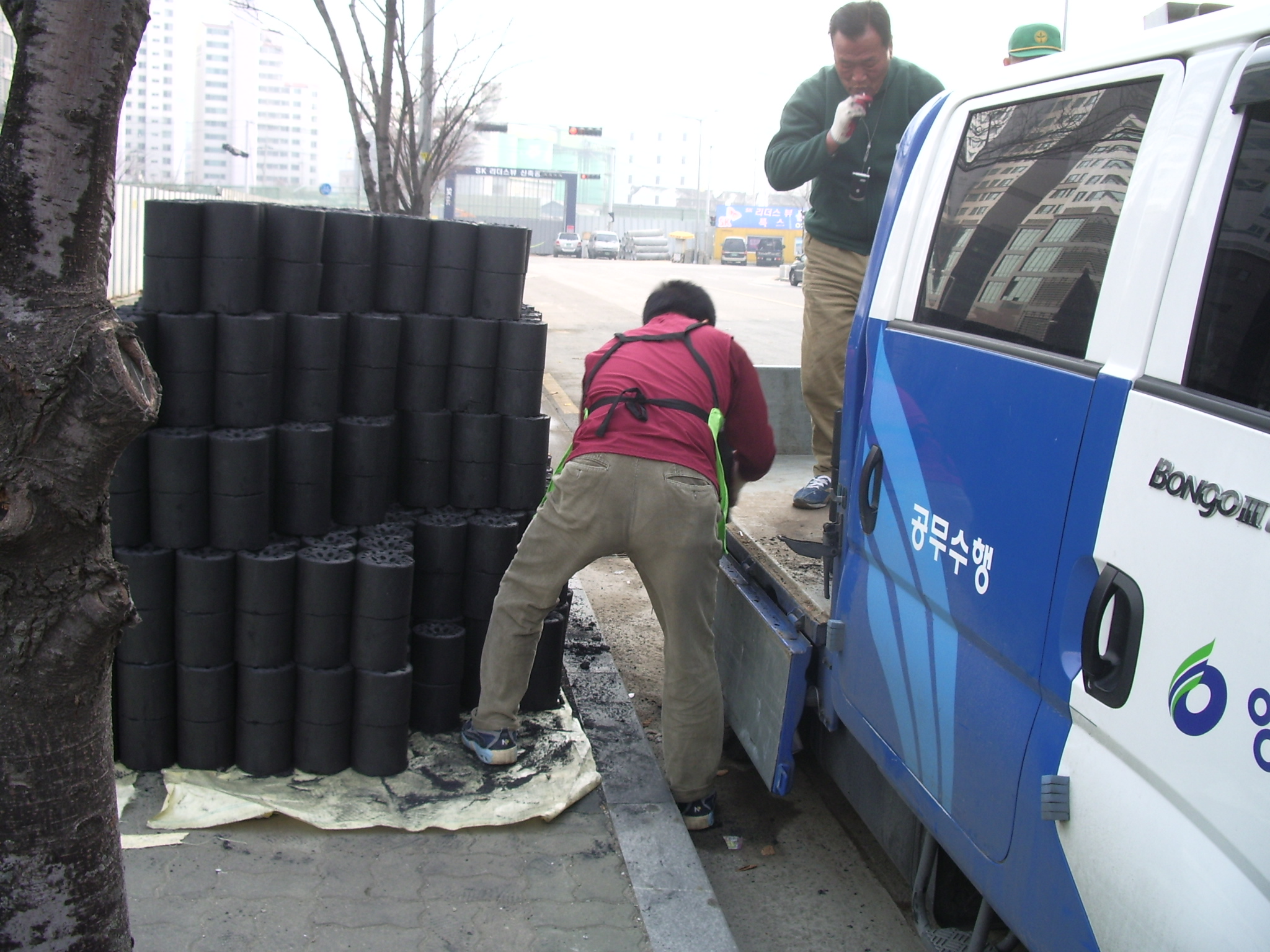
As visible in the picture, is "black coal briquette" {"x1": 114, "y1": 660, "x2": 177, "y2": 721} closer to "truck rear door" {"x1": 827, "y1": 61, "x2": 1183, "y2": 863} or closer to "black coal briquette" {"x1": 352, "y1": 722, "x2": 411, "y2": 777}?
"black coal briquette" {"x1": 352, "y1": 722, "x2": 411, "y2": 777}

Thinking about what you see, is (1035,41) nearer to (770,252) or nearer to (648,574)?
(648,574)

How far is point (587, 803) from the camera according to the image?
11.7 ft

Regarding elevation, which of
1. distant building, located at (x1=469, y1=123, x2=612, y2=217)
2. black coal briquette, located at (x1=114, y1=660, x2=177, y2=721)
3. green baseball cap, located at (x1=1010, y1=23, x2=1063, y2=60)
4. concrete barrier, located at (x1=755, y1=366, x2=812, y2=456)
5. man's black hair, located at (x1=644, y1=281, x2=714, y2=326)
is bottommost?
black coal briquette, located at (x1=114, y1=660, x2=177, y2=721)

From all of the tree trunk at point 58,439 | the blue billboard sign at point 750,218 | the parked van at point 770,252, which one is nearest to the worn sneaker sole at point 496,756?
the tree trunk at point 58,439

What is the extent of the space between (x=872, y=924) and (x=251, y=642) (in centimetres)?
209

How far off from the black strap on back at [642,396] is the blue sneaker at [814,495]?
98 cm

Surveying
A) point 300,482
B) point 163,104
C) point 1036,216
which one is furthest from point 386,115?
point 163,104

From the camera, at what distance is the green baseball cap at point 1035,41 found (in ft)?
9.96

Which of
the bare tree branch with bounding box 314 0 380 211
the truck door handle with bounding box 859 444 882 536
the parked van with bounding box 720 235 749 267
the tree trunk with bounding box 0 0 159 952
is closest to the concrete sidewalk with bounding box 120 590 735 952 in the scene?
the tree trunk with bounding box 0 0 159 952

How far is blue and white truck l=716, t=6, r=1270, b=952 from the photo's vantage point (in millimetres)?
1590

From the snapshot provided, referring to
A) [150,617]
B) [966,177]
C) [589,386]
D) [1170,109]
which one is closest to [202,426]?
[150,617]

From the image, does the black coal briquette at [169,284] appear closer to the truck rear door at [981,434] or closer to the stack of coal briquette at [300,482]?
the stack of coal briquette at [300,482]

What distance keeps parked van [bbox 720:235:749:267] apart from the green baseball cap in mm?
65427

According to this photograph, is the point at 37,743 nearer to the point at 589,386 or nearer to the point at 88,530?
the point at 88,530
